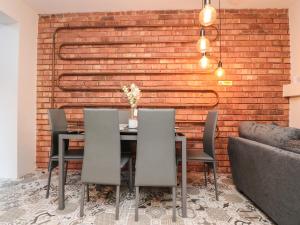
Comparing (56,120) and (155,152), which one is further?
(56,120)

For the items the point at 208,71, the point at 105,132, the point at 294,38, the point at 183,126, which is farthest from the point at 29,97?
the point at 294,38

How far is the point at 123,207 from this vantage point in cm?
226

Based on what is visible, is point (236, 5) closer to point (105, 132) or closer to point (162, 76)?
point (162, 76)

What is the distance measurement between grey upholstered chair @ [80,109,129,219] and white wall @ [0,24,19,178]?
1765 millimetres

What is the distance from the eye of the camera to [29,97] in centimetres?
344

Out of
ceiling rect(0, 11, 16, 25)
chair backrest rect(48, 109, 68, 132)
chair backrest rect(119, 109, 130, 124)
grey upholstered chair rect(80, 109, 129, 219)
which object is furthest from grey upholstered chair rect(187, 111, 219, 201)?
ceiling rect(0, 11, 16, 25)

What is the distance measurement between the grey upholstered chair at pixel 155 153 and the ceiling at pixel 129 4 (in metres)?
2.18

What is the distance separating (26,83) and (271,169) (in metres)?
3.48

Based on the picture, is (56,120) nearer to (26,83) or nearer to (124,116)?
(124,116)

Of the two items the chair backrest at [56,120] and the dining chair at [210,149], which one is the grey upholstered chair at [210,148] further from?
the chair backrest at [56,120]

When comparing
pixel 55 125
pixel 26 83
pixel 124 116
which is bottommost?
pixel 55 125

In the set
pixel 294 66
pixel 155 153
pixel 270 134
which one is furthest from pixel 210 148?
pixel 294 66

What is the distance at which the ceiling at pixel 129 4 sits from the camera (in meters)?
3.26

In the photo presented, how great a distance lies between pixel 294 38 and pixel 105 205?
362 centimetres
